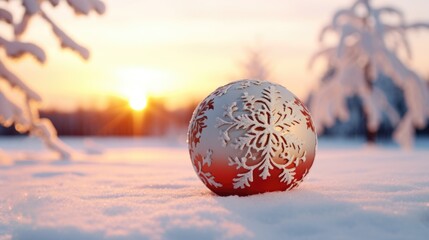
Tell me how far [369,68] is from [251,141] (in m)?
16.1

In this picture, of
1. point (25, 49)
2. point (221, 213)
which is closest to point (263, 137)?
point (221, 213)

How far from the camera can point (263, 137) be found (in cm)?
469

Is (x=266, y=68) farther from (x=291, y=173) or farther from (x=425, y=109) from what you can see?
(x=291, y=173)

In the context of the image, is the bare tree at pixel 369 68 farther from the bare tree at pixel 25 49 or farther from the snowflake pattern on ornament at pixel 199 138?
the snowflake pattern on ornament at pixel 199 138

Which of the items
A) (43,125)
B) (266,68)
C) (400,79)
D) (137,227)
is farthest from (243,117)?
(266,68)

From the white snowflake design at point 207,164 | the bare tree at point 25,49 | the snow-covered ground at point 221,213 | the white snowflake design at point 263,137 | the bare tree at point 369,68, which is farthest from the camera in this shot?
the bare tree at point 369,68

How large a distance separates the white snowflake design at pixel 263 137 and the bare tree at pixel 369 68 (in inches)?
553

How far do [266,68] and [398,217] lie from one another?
3182cm

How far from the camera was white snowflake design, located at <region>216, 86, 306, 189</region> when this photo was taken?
467 cm

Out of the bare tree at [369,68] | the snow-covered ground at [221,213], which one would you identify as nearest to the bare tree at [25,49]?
the snow-covered ground at [221,213]

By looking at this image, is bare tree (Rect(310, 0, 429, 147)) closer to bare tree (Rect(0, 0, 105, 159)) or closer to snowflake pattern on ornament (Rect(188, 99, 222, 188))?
bare tree (Rect(0, 0, 105, 159))

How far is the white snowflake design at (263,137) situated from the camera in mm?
4668

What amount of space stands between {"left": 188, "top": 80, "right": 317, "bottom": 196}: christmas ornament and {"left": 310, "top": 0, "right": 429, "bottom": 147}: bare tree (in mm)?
13923

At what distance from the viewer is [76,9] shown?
8961 millimetres
